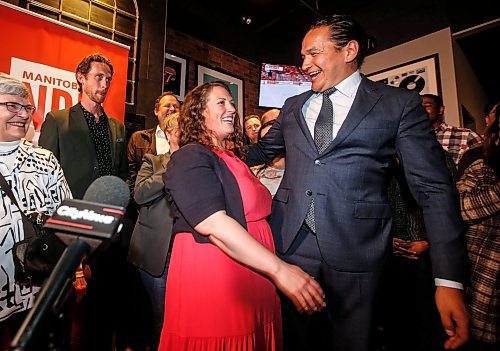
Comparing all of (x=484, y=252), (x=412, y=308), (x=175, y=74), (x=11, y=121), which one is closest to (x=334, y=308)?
(x=484, y=252)

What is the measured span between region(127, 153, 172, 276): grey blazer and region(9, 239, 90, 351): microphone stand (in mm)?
1689

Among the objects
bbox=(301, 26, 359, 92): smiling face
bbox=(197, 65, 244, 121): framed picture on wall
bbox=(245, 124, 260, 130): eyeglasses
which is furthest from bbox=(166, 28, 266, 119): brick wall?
bbox=(301, 26, 359, 92): smiling face

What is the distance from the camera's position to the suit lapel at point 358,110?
1.24m

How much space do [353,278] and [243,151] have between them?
2.93ft

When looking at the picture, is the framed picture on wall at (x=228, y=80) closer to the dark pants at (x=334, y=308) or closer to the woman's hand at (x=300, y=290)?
the dark pants at (x=334, y=308)

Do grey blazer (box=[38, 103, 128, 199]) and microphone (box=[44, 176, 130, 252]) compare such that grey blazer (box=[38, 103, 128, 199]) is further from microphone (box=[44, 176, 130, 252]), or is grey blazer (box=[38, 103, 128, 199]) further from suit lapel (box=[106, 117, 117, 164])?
microphone (box=[44, 176, 130, 252])

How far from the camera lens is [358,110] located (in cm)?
126

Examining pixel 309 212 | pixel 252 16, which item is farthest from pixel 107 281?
pixel 252 16

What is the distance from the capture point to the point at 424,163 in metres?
1.16

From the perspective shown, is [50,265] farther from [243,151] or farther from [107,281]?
[107,281]

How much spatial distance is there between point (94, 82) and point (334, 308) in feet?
8.21

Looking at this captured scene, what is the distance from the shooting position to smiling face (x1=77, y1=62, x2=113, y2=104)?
8.77 ft

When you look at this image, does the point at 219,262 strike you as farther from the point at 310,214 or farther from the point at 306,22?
the point at 306,22

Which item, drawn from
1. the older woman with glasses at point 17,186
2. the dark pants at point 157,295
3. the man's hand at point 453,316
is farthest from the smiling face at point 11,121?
the man's hand at point 453,316
